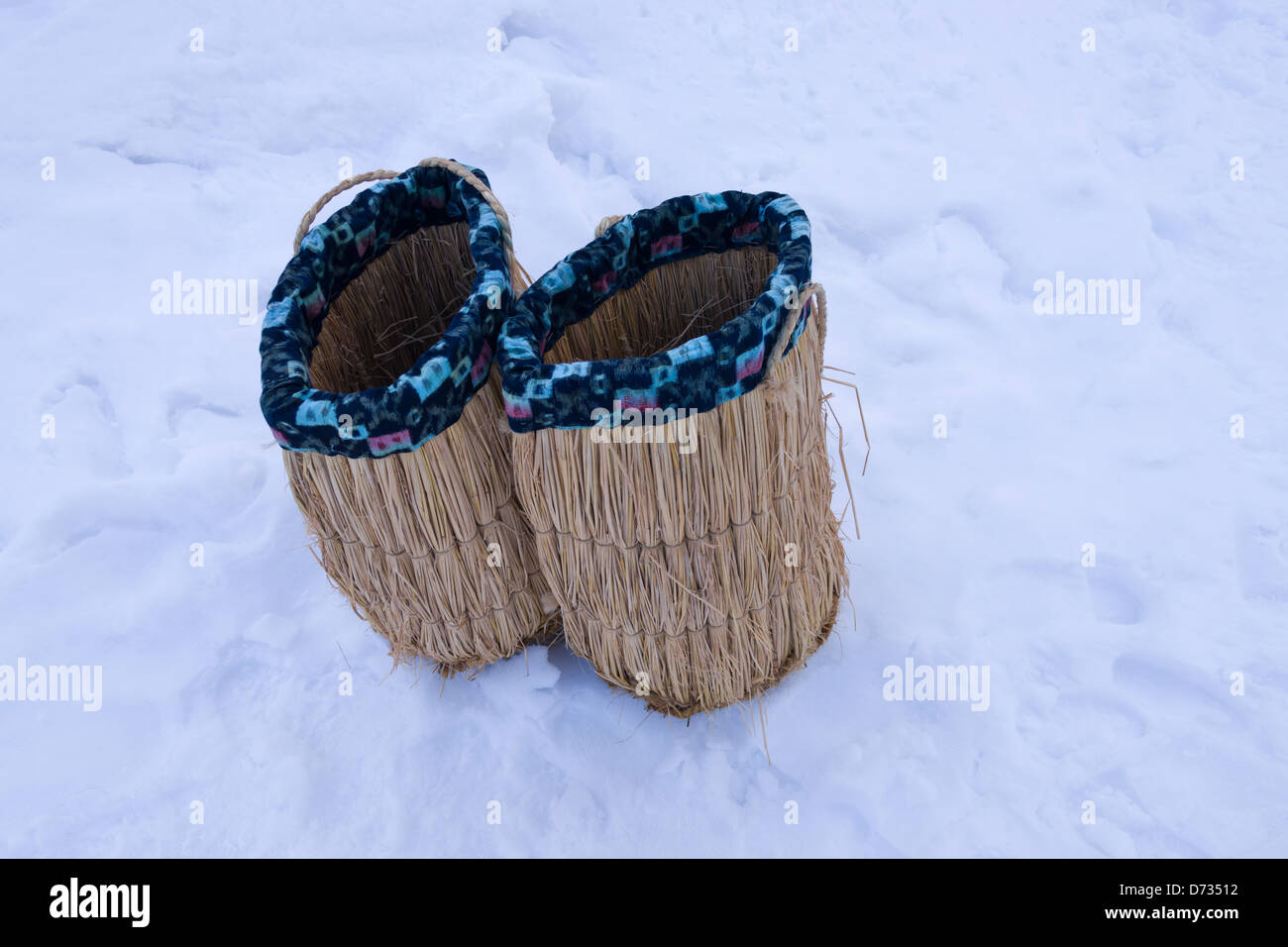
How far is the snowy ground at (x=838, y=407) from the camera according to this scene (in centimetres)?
115

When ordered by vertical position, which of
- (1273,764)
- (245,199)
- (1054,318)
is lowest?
(1273,764)

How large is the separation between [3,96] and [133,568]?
5.37 ft

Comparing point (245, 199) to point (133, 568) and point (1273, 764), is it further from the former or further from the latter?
point (1273, 764)

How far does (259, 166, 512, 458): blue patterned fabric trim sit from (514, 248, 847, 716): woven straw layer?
106 millimetres

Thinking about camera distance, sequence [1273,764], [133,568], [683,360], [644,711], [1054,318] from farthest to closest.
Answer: [1054,318], [133,568], [644,711], [1273,764], [683,360]

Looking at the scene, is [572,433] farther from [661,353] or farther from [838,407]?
[838,407]

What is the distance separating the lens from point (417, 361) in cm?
101

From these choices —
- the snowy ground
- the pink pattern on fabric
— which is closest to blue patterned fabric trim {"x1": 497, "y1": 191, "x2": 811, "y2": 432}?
the pink pattern on fabric

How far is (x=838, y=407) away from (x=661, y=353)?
2.57 feet

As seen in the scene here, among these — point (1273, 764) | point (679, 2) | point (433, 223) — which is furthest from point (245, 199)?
point (1273, 764)

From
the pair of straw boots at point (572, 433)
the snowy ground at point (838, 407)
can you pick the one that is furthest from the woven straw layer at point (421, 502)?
the snowy ground at point (838, 407)

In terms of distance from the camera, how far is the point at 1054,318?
1.65 metres

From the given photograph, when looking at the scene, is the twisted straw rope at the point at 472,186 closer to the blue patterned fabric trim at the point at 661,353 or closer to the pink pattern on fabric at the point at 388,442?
the blue patterned fabric trim at the point at 661,353

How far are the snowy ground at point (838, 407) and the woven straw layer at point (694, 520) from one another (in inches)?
4.1
